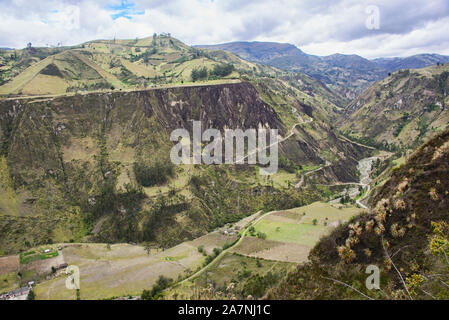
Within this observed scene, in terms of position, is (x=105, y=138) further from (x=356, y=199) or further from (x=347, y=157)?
(x=347, y=157)

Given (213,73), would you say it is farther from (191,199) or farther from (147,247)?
(147,247)

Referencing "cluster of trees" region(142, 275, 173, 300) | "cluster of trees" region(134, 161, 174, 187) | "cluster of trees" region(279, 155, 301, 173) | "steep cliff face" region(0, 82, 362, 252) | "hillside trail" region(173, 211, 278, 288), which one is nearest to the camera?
"cluster of trees" region(142, 275, 173, 300)

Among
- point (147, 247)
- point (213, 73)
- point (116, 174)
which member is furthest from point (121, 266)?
point (213, 73)

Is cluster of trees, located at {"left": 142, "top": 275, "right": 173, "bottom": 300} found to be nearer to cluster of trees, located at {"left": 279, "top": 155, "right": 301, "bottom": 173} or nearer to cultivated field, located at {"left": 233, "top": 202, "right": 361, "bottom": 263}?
cultivated field, located at {"left": 233, "top": 202, "right": 361, "bottom": 263}

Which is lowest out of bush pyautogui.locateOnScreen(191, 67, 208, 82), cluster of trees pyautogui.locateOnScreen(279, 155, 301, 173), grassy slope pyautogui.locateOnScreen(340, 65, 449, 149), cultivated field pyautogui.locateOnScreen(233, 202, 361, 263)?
cultivated field pyautogui.locateOnScreen(233, 202, 361, 263)

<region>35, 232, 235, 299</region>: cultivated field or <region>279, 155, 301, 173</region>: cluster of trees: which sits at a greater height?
<region>279, 155, 301, 173</region>: cluster of trees

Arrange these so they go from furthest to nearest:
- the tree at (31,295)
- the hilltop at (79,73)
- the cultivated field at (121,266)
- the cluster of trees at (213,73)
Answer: the cluster of trees at (213,73) → the hilltop at (79,73) → the cultivated field at (121,266) → the tree at (31,295)

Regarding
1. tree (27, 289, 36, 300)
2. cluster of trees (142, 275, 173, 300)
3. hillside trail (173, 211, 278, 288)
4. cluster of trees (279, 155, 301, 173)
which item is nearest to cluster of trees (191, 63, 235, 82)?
cluster of trees (279, 155, 301, 173)

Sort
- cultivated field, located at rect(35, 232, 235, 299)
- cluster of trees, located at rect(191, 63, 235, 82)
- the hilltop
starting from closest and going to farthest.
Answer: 1. cultivated field, located at rect(35, 232, 235, 299)
2. the hilltop
3. cluster of trees, located at rect(191, 63, 235, 82)

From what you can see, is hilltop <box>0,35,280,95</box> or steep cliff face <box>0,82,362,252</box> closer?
steep cliff face <box>0,82,362,252</box>

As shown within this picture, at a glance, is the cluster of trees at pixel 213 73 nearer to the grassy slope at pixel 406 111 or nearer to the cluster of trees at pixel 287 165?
the cluster of trees at pixel 287 165

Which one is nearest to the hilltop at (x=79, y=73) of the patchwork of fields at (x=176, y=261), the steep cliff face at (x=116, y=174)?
the steep cliff face at (x=116, y=174)
